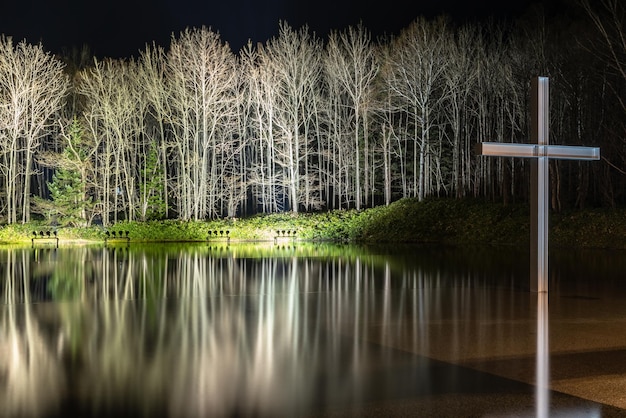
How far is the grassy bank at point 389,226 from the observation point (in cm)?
2669

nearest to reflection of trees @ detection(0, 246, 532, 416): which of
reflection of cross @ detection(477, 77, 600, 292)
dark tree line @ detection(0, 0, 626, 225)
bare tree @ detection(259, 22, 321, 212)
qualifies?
reflection of cross @ detection(477, 77, 600, 292)

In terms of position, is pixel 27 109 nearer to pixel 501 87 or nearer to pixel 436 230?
pixel 436 230

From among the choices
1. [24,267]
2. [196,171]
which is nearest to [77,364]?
[24,267]

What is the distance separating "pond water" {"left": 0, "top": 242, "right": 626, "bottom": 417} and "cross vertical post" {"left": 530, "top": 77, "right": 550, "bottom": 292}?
27.5 inches

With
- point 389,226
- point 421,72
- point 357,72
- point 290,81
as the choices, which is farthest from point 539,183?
point 290,81

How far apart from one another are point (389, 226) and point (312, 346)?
78.0 feet

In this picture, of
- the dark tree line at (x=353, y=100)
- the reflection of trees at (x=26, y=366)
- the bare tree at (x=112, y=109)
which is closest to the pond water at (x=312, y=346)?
the reflection of trees at (x=26, y=366)

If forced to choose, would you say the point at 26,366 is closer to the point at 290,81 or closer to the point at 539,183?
the point at 539,183

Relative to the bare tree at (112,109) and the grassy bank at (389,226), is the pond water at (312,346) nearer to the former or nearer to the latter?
the grassy bank at (389,226)

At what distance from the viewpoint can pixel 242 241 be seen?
30.1 meters

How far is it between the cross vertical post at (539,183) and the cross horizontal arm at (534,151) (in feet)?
0.36

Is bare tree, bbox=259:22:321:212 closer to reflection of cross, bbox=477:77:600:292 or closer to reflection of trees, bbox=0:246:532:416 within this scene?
reflection of trees, bbox=0:246:532:416

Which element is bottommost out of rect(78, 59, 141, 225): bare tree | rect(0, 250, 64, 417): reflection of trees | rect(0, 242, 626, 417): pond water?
rect(0, 242, 626, 417): pond water

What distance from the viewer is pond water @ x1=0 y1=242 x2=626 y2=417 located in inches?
187
